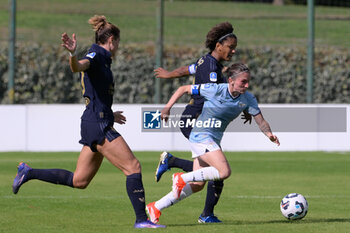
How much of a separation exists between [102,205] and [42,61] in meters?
11.9

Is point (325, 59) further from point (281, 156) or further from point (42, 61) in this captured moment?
point (42, 61)

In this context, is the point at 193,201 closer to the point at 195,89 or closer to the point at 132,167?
the point at 195,89

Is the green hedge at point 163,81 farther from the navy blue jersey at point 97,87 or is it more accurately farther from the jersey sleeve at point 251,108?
the navy blue jersey at point 97,87

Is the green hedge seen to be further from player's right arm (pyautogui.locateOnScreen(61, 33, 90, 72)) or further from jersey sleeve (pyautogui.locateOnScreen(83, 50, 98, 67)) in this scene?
player's right arm (pyautogui.locateOnScreen(61, 33, 90, 72))

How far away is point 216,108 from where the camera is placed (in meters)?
8.29

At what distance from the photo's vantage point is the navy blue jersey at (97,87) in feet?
26.0

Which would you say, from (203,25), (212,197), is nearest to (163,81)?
(203,25)

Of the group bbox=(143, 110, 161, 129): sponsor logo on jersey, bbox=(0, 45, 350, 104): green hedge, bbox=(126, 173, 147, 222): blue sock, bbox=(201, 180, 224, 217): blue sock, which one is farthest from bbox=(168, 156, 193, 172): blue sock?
bbox=(0, 45, 350, 104): green hedge

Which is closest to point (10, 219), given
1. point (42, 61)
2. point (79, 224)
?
point (79, 224)

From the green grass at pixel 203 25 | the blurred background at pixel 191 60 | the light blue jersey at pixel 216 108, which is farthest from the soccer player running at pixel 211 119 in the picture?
the green grass at pixel 203 25

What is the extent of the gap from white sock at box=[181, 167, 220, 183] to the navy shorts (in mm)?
873

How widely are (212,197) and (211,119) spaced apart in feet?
3.10

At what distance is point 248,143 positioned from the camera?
739 inches

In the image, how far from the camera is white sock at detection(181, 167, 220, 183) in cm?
801
